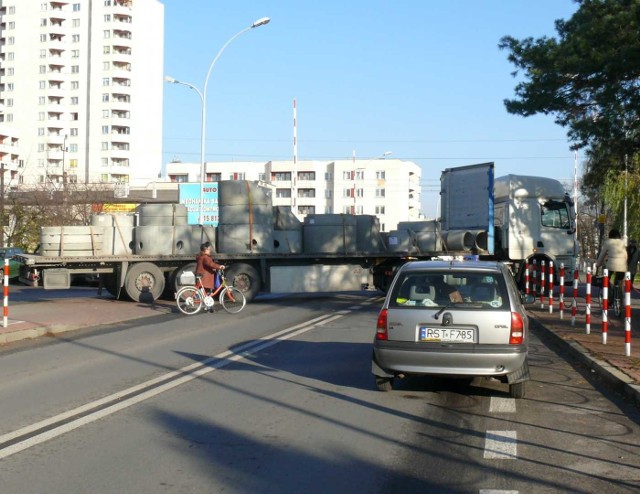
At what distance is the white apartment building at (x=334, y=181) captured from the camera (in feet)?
369

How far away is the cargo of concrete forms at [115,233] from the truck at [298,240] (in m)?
0.03

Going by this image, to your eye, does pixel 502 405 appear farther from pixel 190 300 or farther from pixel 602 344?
pixel 190 300

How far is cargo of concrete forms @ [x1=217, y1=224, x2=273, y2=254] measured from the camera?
22.8 metres

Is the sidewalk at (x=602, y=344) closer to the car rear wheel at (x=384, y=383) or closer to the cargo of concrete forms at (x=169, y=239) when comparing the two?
the car rear wheel at (x=384, y=383)

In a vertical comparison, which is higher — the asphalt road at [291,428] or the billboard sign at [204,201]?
the billboard sign at [204,201]

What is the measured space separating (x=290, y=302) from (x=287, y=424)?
1635cm

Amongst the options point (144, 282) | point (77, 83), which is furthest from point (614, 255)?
point (77, 83)

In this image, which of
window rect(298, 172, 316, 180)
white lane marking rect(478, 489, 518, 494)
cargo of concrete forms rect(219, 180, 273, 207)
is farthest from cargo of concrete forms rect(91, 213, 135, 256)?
window rect(298, 172, 316, 180)

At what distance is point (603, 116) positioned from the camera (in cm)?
1841

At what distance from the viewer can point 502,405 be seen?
814 centimetres

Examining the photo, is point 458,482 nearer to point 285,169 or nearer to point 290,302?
point 290,302

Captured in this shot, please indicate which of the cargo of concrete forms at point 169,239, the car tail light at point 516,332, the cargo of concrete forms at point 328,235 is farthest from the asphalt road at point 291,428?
the cargo of concrete forms at point 328,235

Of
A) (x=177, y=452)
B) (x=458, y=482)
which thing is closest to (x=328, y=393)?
(x=177, y=452)

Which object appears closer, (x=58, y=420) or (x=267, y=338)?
(x=58, y=420)
